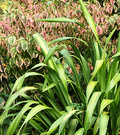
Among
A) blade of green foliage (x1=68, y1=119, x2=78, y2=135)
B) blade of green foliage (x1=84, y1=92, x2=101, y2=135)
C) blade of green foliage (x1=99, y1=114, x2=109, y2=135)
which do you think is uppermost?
blade of green foliage (x1=84, y1=92, x2=101, y2=135)

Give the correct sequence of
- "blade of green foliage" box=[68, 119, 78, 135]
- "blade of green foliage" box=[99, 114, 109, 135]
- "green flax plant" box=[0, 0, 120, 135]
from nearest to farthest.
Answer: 1. "blade of green foliage" box=[99, 114, 109, 135]
2. "green flax plant" box=[0, 0, 120, 135]
3. "blade of green foliage" box=[68, 119, 78, 135]

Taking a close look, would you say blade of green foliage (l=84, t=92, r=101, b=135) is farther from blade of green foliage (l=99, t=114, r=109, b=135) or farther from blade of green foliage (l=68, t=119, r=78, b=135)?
blade of green foliage (l=68, t=119, r=78, b=135)

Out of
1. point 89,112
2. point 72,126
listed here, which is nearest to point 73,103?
point 72,126

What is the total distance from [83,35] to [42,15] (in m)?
0.63

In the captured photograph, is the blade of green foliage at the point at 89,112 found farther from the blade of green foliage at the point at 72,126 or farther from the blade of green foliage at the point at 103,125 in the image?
the blade of green foliage at the point at 72,126

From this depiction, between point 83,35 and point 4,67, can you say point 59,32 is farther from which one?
point 4,67

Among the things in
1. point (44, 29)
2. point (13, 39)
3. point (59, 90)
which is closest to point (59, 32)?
point (44, 29)

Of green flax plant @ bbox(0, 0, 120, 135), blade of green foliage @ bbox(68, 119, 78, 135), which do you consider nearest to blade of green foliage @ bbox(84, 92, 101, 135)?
green flax plant @ bbox(0, 0, 120, 135)

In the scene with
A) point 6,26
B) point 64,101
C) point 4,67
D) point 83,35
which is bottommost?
point 64,101

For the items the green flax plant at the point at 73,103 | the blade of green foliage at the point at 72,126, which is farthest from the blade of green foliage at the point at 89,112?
the blade of green foliage at the point at 72,126

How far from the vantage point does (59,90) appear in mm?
2135

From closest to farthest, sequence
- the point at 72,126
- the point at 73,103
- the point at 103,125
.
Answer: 1. the point at 103,125
2. the point at 72,126
3. the point at 73,103

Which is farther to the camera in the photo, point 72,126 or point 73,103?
point 73,103

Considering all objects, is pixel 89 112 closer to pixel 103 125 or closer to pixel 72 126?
pixel 103 125
